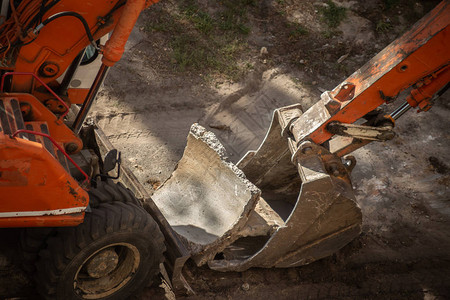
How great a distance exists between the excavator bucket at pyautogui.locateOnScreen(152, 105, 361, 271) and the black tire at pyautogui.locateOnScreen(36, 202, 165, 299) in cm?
61

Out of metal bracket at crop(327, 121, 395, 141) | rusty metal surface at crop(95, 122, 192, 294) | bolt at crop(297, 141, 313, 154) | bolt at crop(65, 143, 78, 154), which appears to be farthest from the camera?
bolt at crop(297, 141, 313, 154)

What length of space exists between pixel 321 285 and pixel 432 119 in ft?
13.0

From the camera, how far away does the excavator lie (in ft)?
11.3

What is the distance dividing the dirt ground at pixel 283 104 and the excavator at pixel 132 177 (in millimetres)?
487

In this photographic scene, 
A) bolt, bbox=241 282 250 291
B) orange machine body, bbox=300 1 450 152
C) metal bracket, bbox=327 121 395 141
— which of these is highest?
orange machine body, bbox=300 1 450 152

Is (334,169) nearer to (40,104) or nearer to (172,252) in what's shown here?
(172,252)

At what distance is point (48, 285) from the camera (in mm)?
3660

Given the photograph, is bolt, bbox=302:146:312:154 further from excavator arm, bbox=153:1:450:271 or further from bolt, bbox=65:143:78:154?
bolt, bbox=65:143:78:154

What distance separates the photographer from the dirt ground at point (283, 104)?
5.22 meters

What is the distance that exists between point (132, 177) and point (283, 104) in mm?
3500

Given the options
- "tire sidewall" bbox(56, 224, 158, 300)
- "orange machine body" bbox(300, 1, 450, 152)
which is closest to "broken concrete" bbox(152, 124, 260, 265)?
"tire sidewall" bbox(56, 224, 158, 300)

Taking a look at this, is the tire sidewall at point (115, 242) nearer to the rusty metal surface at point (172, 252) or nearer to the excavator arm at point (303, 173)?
the rusty metal surface at point (172, 252)

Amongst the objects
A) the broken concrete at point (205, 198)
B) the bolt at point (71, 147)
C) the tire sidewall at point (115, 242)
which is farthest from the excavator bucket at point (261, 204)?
the bolt at point (71, 147)

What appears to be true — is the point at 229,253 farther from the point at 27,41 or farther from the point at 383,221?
the point at 27,41
